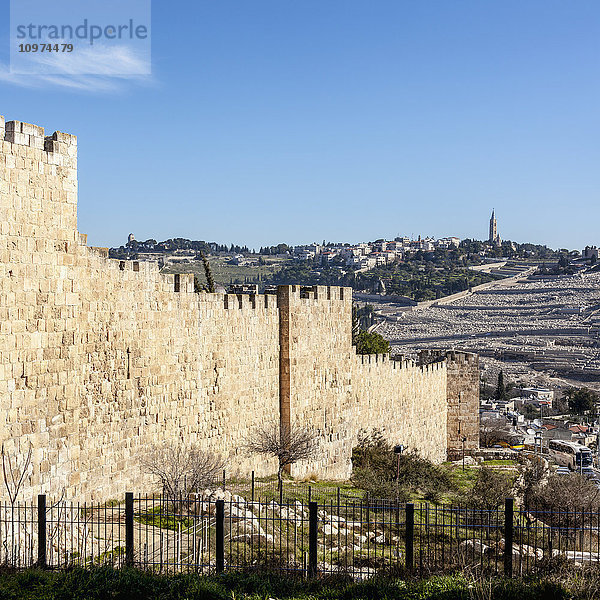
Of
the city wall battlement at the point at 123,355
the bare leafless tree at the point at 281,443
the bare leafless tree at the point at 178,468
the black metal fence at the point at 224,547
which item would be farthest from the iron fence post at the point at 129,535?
the bare leafless tree at the point at 281,443

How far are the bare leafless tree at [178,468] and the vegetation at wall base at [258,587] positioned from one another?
3.09 metres

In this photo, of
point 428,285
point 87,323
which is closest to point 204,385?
point 87,323

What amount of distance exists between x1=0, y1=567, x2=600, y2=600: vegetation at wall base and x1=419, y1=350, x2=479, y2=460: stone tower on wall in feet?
53.4

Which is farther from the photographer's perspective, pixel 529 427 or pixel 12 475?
pixel 529 427

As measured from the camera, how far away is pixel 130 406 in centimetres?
1149

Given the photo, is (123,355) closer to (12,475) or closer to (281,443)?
(12,475)

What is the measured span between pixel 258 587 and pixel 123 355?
4.71m

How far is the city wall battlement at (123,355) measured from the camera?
31.3 ft

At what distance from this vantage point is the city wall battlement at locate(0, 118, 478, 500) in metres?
9.53

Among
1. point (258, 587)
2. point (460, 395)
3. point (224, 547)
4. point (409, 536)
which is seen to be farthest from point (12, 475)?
point (460, 395)

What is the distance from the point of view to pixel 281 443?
14.3 meters

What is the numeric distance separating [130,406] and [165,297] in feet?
6.16

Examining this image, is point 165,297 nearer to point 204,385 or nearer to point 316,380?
point 204,385

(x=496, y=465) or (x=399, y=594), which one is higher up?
(x=399, y=594)
